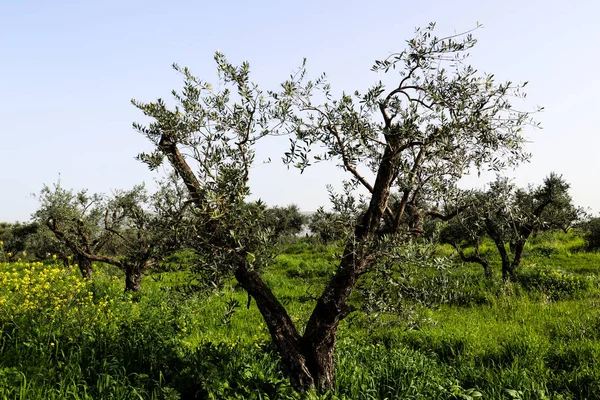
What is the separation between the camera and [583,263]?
22.4 m

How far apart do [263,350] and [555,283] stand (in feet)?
45.0

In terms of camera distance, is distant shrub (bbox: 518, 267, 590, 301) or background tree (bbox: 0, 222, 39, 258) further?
background tree (bbox: 0, 222, 39, 258)

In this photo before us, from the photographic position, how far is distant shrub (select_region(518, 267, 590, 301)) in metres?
16.2

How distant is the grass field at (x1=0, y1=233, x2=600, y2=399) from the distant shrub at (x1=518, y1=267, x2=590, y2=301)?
1690mm

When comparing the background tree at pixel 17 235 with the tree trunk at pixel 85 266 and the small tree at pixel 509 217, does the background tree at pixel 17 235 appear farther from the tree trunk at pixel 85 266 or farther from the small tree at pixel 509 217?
the small tree at pixel 509 217

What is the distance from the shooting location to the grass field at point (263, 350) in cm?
710

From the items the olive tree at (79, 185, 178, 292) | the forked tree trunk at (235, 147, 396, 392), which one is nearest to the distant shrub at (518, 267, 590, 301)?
the forked tree trunk at (235, 147, 396, 392)

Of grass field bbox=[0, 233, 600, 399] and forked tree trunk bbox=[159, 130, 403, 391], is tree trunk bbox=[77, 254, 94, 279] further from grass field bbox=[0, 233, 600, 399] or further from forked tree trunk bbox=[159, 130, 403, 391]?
forked tree trunk bbox=[159, 130, 403, 391]

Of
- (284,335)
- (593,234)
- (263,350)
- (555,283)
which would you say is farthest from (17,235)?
(593,234)

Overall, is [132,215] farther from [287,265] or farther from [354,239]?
[287,265]

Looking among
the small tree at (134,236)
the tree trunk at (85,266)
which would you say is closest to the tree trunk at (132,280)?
the small tree at (134,236)

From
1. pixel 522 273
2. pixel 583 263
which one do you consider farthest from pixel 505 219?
pixel 583 263

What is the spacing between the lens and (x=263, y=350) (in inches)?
357

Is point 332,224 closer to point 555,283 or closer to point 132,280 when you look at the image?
point 132,280
